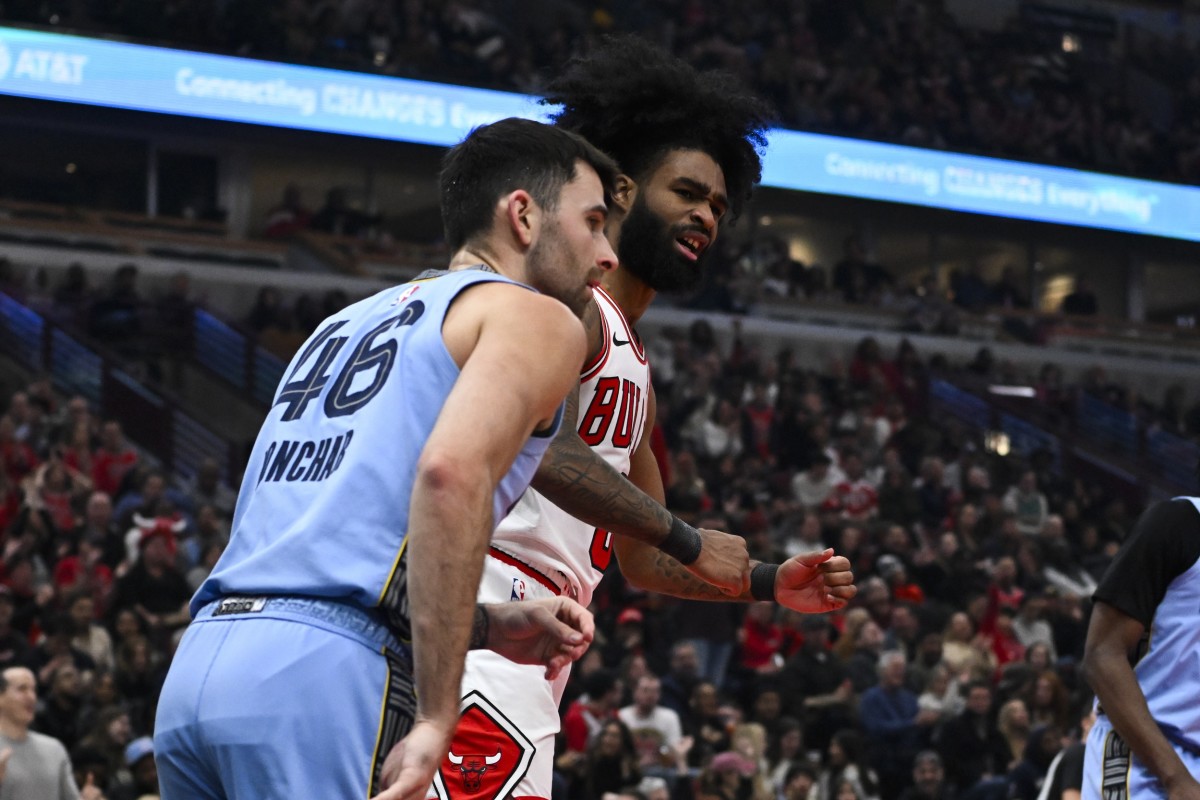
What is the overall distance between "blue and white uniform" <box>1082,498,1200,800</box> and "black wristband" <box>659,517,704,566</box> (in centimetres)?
154

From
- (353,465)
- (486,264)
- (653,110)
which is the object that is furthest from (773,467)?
(353,465)

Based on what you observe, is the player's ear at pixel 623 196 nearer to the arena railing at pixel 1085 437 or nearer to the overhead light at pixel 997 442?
the arena railing at pixel 1085 437

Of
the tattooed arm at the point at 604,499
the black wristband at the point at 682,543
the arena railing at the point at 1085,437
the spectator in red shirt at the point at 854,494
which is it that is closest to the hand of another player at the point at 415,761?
the tattooed arm at the point at 604,499

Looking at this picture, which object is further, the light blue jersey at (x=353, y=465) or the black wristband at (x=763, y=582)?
the black wristband at (x=763, y=582)

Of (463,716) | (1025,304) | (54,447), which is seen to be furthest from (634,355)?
(1025,304)

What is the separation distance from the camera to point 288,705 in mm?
2650

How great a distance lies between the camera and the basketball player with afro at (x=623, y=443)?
12.8 feet

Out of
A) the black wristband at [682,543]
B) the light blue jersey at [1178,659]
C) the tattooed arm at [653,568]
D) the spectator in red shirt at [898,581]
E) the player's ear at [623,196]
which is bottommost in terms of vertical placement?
the spectator in red shirt at [898,581]

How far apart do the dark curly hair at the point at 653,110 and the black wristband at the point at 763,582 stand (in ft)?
4.29

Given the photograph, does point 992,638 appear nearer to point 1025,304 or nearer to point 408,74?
point 408,74

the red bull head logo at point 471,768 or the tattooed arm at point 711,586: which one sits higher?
the tattooed arm at point 711,586

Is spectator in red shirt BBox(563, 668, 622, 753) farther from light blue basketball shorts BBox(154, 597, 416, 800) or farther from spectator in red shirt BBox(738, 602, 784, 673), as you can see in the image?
light blue basketball shorts BBox(154, 597, 416, 800)

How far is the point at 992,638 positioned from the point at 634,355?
11.9 meters

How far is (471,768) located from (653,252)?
1661 mm
